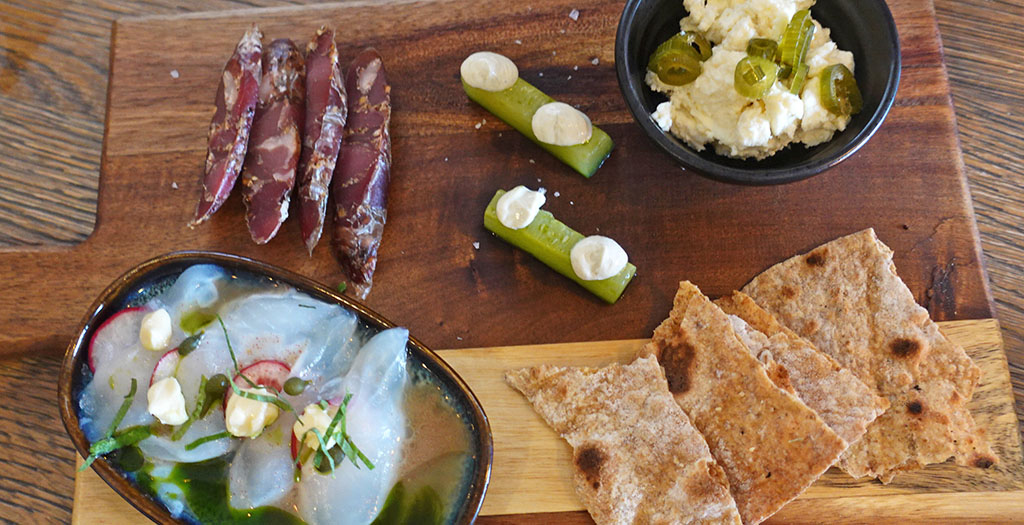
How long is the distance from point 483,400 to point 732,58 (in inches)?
59.4

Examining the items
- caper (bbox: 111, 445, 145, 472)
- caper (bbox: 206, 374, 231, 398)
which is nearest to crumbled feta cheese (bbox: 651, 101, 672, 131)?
caper (bbox: 206, 374, 231, 398)

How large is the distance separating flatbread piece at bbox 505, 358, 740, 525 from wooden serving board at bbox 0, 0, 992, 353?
228 millimetres

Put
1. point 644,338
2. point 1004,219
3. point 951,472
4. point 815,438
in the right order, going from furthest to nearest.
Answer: point 1004,219
point 644,338
point 951,472
point 815,438

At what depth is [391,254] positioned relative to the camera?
9.95 ft

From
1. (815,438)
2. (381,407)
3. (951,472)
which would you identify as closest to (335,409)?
(381,407)

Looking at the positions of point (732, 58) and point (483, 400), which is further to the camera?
point (483, 400)

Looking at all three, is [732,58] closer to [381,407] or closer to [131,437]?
[381,407]

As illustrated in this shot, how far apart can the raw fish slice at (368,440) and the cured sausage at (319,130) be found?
2.13ft

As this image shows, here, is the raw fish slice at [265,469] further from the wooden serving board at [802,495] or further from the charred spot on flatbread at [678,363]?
the charred spot on flatbread at [678,363]

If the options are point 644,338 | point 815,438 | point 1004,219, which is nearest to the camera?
point 815,438

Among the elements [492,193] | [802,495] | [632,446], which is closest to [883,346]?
[802,495]

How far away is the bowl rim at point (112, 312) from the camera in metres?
2.52

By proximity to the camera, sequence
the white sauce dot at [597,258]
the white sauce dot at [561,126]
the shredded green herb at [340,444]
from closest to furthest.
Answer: the shredded green herb at [340,444] < the white sauce dot at [597,258] < the white sauce dot at [561,126]

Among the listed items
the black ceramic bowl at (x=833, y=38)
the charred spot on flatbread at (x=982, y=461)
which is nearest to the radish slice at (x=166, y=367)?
the black ceramic bowl at (x=833, y=38)
